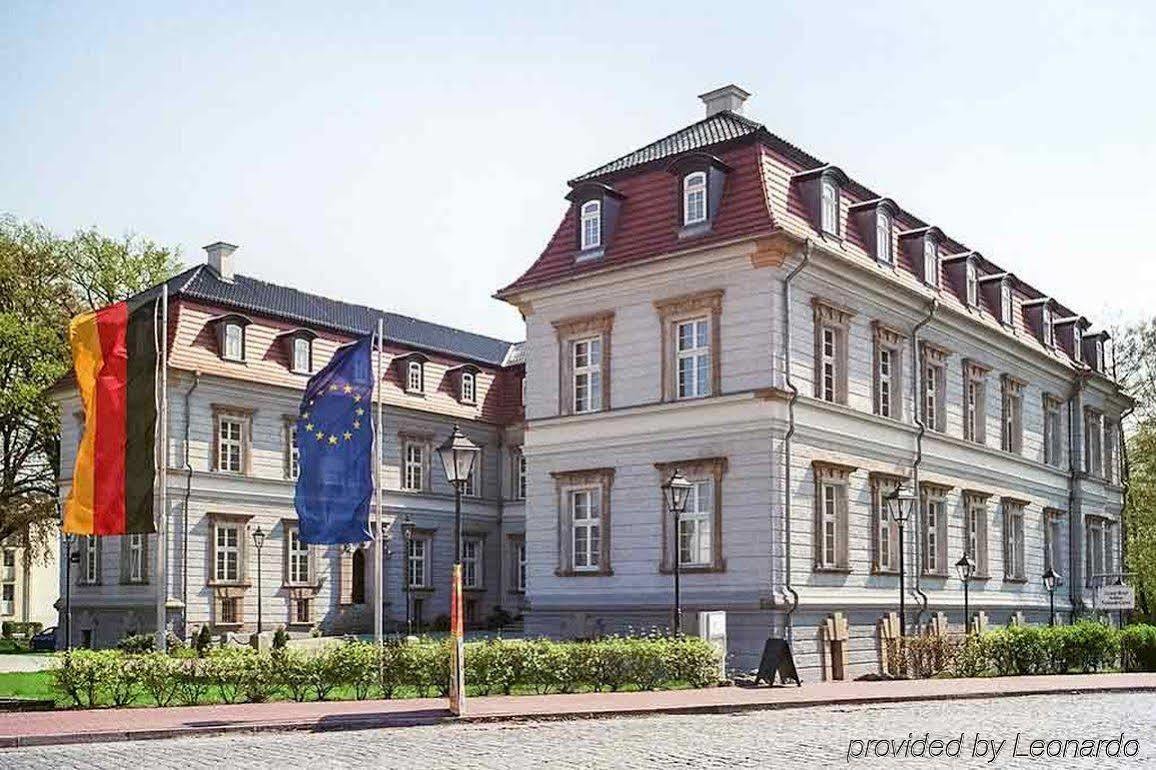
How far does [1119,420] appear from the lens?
50.0 metres

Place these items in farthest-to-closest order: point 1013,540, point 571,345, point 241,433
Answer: point 241,433, point 1013,540, point 571,345

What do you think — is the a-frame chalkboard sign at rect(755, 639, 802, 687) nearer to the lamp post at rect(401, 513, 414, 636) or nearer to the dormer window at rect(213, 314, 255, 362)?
the lamp post at rect(401, 513, 414, 636)

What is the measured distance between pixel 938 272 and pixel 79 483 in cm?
2258

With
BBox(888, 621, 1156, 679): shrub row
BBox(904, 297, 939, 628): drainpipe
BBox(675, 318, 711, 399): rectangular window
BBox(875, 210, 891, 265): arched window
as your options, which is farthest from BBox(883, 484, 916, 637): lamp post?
BBox(875, 210, 891, 265): arched window

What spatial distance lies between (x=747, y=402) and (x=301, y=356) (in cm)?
2080

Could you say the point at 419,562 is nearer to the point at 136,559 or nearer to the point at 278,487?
the point at 278,487

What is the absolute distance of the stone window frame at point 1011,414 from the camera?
3944cm

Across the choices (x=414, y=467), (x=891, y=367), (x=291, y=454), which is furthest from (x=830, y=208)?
(x=414, y=467)

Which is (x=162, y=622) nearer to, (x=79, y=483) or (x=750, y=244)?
(x=79, y=483)

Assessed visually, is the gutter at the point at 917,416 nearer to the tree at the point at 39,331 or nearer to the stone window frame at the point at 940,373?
the stone window frame at the point at 940,373

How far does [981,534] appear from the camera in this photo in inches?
1481

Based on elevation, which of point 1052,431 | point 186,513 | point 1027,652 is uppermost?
point 1052,431

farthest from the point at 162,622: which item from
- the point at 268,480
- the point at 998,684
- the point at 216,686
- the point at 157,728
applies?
the point at 268,480

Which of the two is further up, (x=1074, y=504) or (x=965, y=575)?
(x=1074, y=504)
